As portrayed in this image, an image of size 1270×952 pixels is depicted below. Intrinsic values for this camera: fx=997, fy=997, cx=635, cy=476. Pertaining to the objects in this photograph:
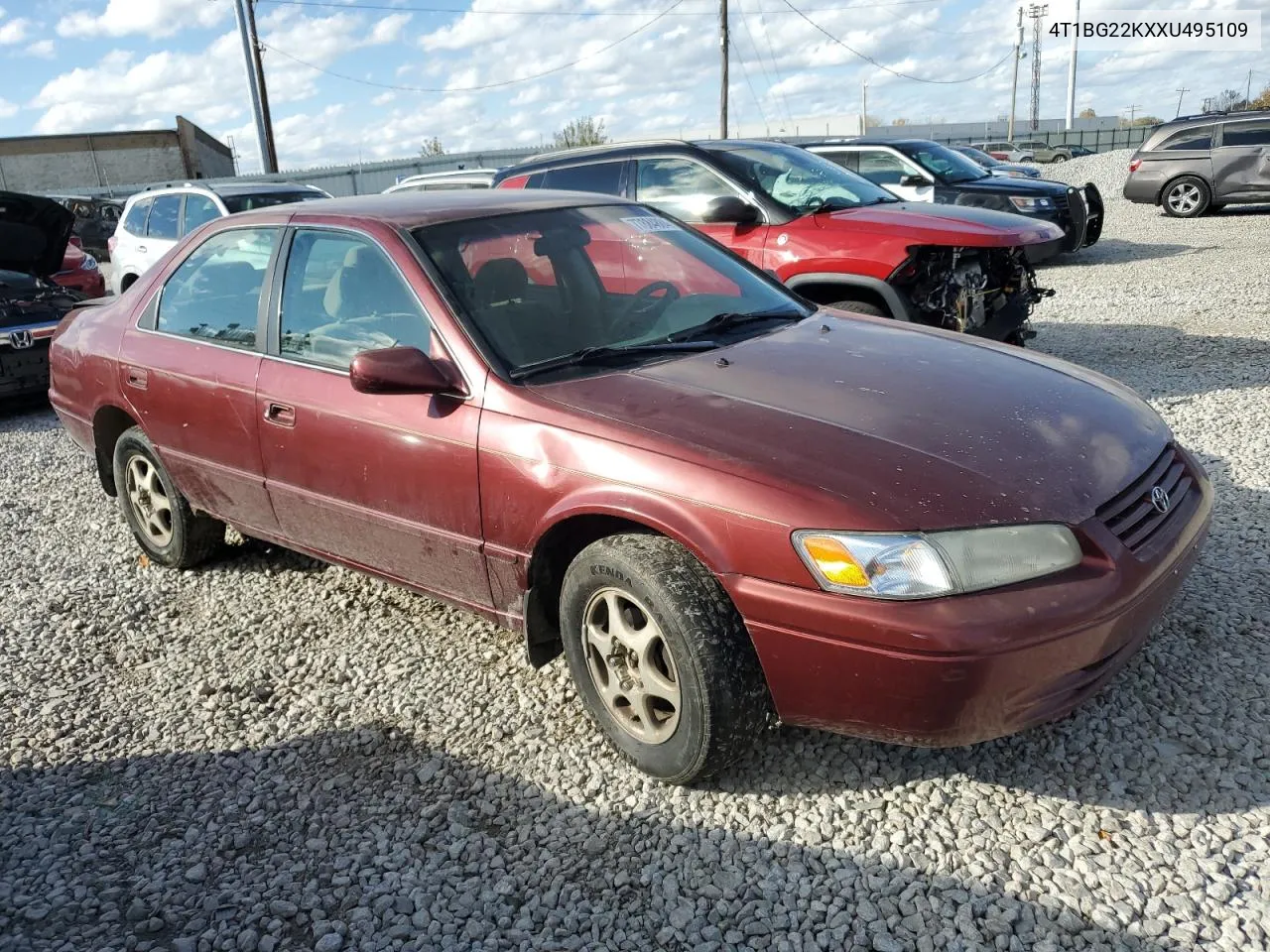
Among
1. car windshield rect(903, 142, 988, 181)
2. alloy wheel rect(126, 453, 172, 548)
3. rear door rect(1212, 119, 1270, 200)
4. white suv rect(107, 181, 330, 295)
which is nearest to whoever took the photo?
alloy wheel rect(126, 453, 172, 548)

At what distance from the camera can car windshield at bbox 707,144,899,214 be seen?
269 inches

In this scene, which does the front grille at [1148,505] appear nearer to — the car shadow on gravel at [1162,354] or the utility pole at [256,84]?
the car shadow on gravel at [1162,354]

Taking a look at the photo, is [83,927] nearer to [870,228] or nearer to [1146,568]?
[1146,568]

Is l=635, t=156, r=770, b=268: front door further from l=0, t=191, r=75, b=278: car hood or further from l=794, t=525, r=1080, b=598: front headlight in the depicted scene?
l=0, t=191, r=75, b=278: car hood

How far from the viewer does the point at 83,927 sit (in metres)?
2.54

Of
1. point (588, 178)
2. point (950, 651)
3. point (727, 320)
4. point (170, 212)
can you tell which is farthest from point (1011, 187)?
point (950, 651)

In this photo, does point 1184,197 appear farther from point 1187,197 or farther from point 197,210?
point 197,210

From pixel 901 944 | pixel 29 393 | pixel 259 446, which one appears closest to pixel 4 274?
pixel 29 393

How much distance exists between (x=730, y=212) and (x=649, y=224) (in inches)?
92.8

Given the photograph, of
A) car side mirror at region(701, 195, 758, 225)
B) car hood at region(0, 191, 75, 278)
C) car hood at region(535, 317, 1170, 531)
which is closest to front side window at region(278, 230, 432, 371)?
car hood at region(535, 317, 1170, 531)

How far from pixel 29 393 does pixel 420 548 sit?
643cm

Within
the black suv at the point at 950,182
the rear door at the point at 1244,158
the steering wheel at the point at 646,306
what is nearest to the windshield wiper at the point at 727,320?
the steering wheel at the point at 646,306

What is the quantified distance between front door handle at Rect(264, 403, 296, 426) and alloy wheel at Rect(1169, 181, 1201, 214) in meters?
18.2

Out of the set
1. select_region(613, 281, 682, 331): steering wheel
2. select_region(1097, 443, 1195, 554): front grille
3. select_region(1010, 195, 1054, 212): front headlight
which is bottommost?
select_region(1097, 443, 1195, 554): front grille
